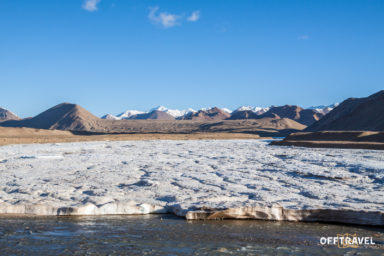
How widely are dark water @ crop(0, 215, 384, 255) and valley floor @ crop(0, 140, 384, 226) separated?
256mm

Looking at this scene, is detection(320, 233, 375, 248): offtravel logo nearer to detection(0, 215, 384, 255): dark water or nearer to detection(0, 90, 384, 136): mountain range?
detection(0, 215, 384, 255): dark water

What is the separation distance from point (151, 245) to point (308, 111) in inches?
3718

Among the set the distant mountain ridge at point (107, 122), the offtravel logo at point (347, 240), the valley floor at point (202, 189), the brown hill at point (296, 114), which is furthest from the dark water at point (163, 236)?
the brown hill at point (296, 114)

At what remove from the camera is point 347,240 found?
5.54m

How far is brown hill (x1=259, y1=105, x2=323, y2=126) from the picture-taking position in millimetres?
90594

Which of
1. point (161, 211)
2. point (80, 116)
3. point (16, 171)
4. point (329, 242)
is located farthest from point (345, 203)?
point (80, 116)

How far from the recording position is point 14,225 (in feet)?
20.2

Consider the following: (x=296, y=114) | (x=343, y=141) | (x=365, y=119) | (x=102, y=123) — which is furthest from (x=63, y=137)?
(x=296, y=114)

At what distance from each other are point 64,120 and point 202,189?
78.0 metres

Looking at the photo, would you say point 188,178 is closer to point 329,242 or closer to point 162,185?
point 162,185

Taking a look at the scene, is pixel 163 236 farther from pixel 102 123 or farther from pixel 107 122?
pixel 107 122

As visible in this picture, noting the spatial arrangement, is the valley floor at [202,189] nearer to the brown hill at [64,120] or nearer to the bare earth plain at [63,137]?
the bare earth plain at [63,137]

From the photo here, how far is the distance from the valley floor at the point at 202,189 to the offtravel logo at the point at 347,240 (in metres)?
0.77

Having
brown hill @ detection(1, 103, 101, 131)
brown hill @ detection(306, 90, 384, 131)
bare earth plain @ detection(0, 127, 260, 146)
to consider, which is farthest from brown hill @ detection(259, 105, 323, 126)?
bare earth plain @ detection(0, 127, 260, 146)
